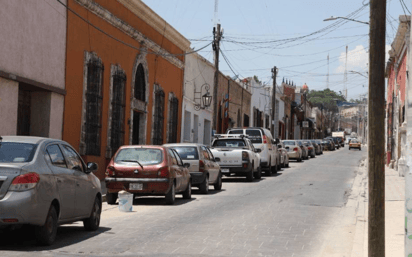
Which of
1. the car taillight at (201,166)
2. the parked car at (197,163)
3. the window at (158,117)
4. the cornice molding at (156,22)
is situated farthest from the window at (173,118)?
the car taillight at (201,166)

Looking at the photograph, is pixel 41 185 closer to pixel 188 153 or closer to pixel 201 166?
pixel 201 166

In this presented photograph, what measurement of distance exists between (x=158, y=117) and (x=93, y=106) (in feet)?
30.1

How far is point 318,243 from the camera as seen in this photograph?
A: 1148cm

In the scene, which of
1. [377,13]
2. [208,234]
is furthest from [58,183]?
[377,13]

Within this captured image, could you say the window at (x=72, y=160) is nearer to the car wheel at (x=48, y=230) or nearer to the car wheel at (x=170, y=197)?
the car wheel at (x=48, y=230)

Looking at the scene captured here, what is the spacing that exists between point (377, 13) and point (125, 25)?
2010 centimetres

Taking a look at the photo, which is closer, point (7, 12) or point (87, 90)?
point (7, 12)

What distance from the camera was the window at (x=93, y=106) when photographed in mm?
24703

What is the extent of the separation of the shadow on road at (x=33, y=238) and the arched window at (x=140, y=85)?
18.2 metres

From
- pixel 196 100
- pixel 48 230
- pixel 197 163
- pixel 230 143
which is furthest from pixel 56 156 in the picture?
pixel 196 100

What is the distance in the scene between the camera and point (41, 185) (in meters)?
9.70

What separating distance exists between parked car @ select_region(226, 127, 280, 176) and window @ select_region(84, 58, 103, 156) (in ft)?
31.6

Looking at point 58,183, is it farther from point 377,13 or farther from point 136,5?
point 136,5

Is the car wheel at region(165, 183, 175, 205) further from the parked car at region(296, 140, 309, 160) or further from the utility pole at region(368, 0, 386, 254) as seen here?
the parked car at region(296, 140, 309, 160)
